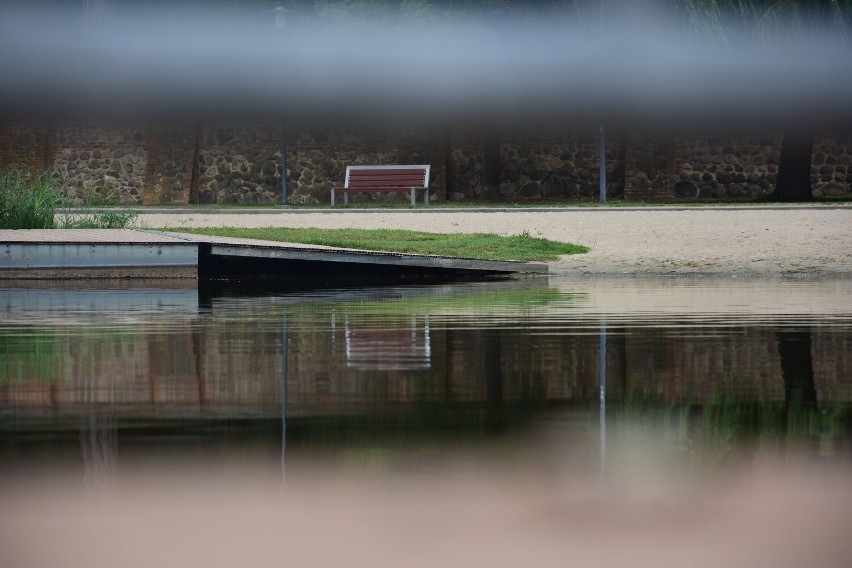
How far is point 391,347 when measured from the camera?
871 cm

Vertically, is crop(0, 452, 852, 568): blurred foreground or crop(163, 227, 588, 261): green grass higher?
crop(163, 227, 588, 261): green grass

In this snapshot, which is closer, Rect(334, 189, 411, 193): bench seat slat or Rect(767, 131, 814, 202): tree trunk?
Rect(767, 131, 814, 202): tree trunk

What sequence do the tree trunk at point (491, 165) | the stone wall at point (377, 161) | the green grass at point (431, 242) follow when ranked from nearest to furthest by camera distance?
the green grass at point (431, 242) → the stone wall at point (377, 161) → the tree trunk at point (491, 165)

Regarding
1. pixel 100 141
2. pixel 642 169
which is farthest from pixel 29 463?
pixel 100 141

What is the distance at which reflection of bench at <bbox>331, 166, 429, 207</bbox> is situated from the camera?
107 ft

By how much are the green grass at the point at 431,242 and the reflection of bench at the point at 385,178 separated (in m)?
11.7

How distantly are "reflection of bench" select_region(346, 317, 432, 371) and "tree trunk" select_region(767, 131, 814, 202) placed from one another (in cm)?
2249

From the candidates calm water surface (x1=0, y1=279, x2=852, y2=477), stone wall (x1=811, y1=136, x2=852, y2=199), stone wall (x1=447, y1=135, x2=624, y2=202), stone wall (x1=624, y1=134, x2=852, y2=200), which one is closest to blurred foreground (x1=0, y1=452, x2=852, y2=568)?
calm water surface (x1=0, y1=279, x2=852, y2=477)

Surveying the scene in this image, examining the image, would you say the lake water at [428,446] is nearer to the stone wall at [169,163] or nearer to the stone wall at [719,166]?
the stone wall at [719,166]

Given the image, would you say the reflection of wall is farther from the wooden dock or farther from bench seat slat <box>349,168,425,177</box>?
bench seat slat <box>349,168,425,177</box>

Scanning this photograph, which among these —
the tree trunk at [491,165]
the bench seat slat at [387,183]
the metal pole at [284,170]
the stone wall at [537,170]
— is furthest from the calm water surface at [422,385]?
the stone wall at [537,170]

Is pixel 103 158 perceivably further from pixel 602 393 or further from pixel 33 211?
pixel 602 393

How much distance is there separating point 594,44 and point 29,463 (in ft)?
93.2

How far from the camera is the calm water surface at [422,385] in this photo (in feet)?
16.6
